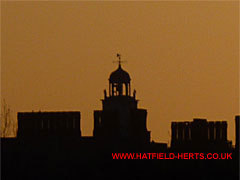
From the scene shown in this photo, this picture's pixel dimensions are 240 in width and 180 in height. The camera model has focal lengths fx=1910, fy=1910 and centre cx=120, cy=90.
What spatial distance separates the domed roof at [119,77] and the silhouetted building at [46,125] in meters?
19.6

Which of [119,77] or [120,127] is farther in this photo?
[119,77]

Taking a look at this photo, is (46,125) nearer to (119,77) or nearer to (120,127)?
(120,127)

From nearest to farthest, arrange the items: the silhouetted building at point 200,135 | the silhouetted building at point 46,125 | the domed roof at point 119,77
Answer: the silhouetted building at point 46,125 < the silhouetted building at point 200,135 < the domed roof at point 119,77

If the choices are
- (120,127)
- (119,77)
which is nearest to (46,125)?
(120,127)

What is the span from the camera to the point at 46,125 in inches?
4557

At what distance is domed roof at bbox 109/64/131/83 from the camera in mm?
135500

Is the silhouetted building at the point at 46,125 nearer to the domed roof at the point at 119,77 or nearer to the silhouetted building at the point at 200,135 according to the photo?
the silhouetted building at the point at 200,135

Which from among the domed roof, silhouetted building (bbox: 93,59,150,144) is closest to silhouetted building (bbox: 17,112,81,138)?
silhouetted building (bbox: 93,59,150,144)

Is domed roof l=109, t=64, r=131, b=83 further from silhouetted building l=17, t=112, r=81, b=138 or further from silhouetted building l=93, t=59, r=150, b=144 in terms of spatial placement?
silhouetted building l=17, t=112, r=81, b=138

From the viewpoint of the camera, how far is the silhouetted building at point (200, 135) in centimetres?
11681

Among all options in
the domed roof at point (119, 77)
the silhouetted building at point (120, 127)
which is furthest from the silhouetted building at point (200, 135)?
the domed roof at point (119, 77)

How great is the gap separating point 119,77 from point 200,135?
64.8ft

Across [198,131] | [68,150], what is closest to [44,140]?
[68,150]

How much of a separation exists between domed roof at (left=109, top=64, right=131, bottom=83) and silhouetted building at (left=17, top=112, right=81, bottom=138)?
64.4 feet
